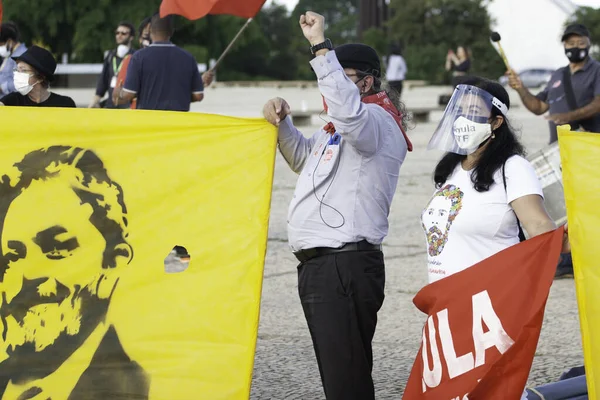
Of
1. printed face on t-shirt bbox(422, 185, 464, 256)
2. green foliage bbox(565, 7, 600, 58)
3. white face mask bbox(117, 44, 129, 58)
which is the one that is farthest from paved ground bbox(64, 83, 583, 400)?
green foliage bbox(565, 7, 600, 58)

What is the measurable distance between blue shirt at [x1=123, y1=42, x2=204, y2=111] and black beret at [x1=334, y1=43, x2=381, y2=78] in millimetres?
4374

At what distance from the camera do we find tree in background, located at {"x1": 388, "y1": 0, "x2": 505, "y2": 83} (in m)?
49.2

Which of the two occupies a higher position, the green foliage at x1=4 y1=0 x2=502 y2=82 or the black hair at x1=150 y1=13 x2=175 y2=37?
the green foliage at x1=4 y1=0 x2=502 y2=82

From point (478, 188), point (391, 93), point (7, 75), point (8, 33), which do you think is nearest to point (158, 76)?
point (7, 75)

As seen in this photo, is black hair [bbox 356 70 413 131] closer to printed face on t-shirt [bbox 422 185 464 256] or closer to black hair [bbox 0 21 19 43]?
printed face on t-shirt [bbox 422 185 464 256]

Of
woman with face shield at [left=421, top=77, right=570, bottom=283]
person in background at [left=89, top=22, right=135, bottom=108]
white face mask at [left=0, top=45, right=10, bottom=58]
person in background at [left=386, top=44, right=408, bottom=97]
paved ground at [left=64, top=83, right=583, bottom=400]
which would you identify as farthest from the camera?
person in background at [left=386, top=44, right=408, bottom=97]

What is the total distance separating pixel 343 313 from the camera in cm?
427

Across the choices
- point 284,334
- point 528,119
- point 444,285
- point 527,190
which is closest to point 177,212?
point 444,285

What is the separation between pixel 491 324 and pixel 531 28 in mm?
70303

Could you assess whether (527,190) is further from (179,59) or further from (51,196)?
(179,59)

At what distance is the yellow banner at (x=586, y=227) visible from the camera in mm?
3926

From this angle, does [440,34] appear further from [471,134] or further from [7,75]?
[471,134]

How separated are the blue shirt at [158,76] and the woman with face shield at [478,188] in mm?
4514

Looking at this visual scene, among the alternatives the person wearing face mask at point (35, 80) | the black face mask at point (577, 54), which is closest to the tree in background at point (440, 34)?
the black face mask at point (577, 54)
